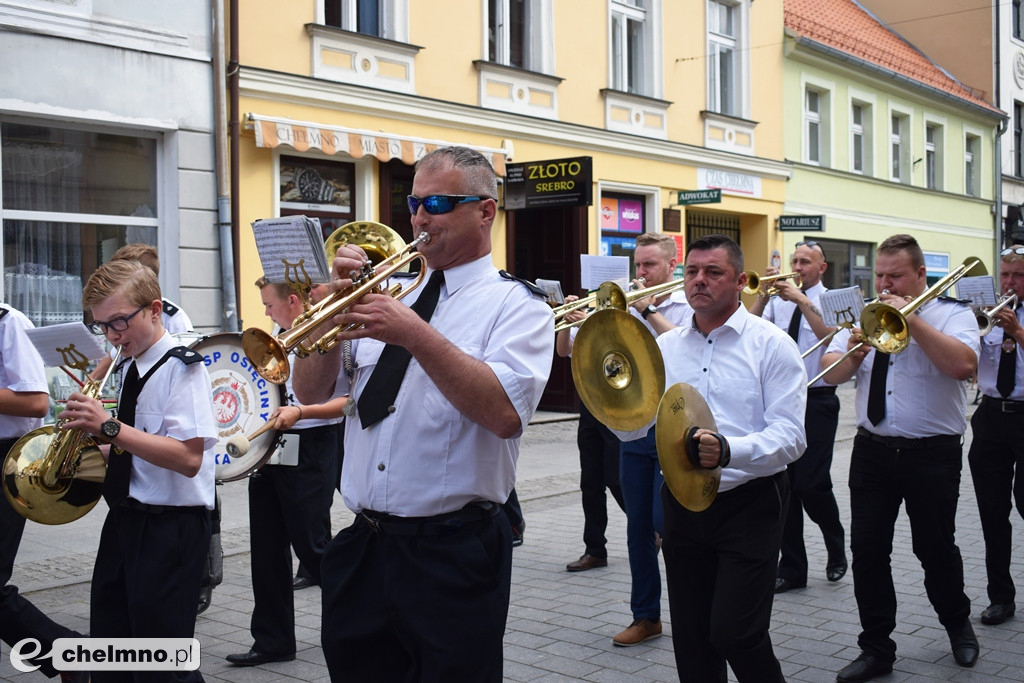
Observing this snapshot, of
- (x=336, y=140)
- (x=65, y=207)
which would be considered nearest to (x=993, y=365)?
(x=336, y=140)

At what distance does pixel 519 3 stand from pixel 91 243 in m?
7.06

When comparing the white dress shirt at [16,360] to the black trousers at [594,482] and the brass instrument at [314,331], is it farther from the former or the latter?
the black trousers at [594,482]

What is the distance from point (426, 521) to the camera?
2.87 m

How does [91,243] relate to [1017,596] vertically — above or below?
above

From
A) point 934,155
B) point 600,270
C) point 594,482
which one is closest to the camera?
point 600,270

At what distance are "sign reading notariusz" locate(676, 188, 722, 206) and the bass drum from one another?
1239cm

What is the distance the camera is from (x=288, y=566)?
518 centimetres

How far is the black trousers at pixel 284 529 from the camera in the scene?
505cm

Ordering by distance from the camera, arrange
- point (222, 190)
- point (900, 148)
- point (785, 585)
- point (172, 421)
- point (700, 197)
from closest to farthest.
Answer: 1. point (172, 421)
2. point (785, 585)
3. point (222, 190)
4. point (700, 197)
5. point (900, 148)

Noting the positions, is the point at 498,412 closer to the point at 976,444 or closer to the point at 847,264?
the point at 976,444

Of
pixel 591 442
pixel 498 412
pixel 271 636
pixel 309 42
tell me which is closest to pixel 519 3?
pixel 309 42

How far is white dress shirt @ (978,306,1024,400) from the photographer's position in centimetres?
574

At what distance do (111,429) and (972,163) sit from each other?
2739cm

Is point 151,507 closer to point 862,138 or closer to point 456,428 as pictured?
point 456,428
